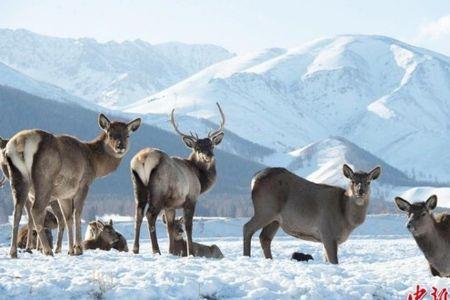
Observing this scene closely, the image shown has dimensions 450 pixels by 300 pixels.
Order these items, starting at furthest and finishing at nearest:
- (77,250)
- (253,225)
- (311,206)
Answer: (253,225)
(311,206)
(77,250)

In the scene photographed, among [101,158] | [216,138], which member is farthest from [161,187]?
[216,138]

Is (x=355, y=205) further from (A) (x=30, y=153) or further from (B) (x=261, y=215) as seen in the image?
(A) (x=30, y=153)

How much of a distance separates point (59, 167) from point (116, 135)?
2560mm

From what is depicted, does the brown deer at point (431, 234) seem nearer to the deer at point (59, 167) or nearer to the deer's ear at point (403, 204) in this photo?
the deer's ear at point (403, 204)

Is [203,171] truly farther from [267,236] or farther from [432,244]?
[432,244]

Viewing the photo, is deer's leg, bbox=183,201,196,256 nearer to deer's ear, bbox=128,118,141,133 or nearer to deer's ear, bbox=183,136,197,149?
deer's ear, bbox=128,118,141,133

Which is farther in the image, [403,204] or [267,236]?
[267,236]

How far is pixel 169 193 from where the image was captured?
1841cm

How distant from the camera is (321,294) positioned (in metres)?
12.7

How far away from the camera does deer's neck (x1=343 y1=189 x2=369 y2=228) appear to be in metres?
18.8

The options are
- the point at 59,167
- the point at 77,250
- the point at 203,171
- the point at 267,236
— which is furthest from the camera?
the point at 203,171

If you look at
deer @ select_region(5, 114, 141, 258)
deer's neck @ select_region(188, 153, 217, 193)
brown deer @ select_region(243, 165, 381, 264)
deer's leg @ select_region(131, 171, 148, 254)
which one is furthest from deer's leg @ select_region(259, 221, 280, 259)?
deer @ select_region(5, 114, 141, 258)

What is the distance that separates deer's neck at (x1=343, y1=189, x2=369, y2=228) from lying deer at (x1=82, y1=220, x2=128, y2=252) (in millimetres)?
8141

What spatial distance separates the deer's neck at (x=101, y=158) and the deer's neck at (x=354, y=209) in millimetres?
5280
